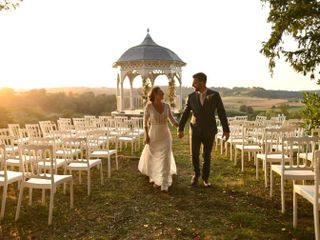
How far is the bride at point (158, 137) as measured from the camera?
6434 millimetres

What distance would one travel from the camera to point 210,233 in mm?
4355

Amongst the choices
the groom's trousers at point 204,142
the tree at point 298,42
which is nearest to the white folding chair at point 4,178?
the groom's trousers at point 204,142

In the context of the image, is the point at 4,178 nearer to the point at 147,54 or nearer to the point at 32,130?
the point at 32,130

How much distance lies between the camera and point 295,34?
7117mm

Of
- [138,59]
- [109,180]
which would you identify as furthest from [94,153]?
[138,59]

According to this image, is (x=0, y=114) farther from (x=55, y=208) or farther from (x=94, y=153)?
(x=55, y=208)

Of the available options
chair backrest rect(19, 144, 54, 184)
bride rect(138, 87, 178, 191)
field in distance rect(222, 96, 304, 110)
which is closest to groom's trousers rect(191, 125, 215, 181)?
bride rect(138, 87, 178, 191)

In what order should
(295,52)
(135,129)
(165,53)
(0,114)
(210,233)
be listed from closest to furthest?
(210,233)
(295,52)
(135,129)
(0,114)
(165,53)

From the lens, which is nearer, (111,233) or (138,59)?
(111,233)

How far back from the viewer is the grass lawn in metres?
4.42

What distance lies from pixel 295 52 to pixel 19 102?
50.2 feet

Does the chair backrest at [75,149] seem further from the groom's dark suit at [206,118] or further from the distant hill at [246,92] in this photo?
the distant hill at [246,92]

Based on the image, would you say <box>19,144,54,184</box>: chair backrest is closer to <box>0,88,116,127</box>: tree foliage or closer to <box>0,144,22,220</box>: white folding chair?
<box>0,144,22,220</box>: white folding chair

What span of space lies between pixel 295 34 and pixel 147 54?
13.5 meters
